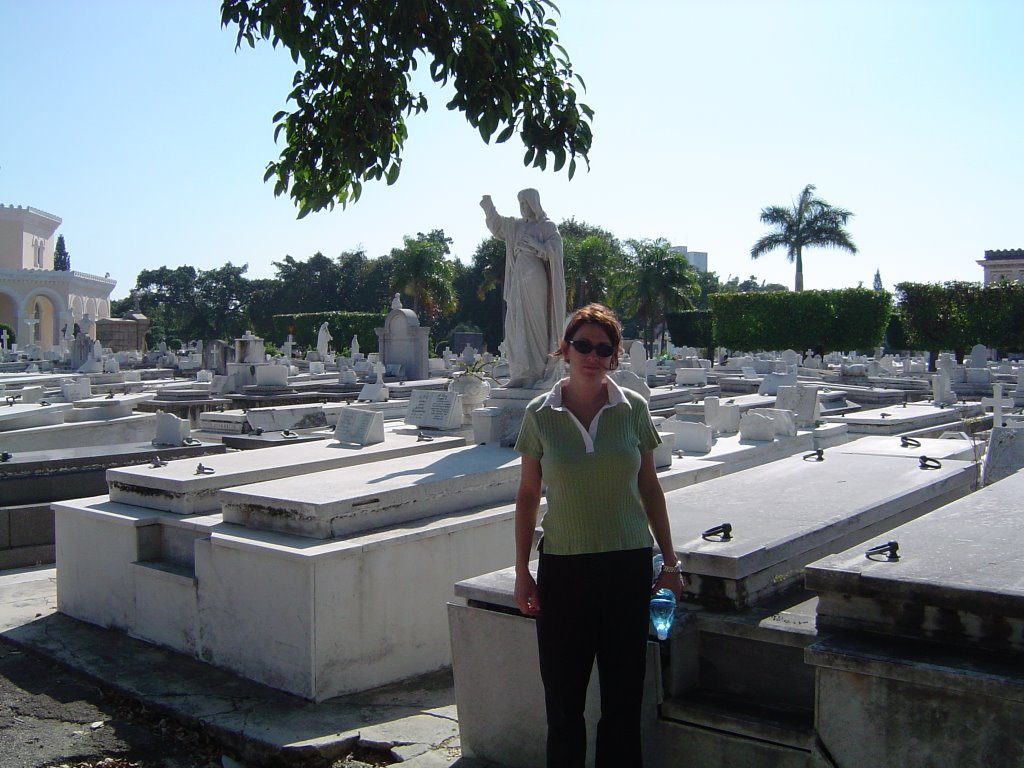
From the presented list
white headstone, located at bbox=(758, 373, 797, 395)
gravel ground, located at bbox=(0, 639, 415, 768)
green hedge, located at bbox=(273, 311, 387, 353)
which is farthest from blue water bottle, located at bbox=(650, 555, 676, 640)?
green hedge, located at bbox=(273, 311, 387, 353)

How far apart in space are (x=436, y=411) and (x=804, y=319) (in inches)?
1311

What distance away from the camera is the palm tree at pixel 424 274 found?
150 feet

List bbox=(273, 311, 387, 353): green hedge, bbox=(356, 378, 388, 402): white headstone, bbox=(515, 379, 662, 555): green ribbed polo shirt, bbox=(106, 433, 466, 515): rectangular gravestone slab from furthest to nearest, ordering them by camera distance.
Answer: bbox=(273, 311, 387, 353): green hedge → bbox=(356, 378, 388, 402): white headstone → bbox=(106, 433, 466, 515): rectangular gravestone slab → bbox=(515, 379, 662, 555): green ribbed polo shirt

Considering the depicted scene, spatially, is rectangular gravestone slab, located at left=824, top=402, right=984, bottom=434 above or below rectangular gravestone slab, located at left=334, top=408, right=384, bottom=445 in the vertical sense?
below

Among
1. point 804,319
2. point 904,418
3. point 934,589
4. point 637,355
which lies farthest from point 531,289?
point 804,319

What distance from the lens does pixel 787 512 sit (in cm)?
433

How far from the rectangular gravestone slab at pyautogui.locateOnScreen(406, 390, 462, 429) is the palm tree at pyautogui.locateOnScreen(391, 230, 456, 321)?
121 ft

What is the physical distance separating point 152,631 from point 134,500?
3.26 ft

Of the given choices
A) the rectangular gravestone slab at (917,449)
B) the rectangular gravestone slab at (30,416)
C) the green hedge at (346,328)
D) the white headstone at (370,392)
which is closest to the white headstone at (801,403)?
the rectangular gravestone slab at (917,449)

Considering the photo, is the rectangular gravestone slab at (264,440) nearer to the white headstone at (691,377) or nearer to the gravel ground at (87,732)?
the gravel ground at (87,732)

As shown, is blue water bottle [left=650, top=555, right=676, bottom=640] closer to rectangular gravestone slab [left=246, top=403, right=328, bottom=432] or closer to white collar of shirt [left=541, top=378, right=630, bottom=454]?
white collar of shirt [left=541, top=378, right=630, bottom=454]

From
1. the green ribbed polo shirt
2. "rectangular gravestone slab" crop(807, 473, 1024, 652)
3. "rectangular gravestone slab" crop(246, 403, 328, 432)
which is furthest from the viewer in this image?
"rectangular gravestone slab" crop(246, 403, 328, 432)

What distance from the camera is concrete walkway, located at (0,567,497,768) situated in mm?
4113

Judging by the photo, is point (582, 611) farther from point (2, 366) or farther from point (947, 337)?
point (947, 337)
